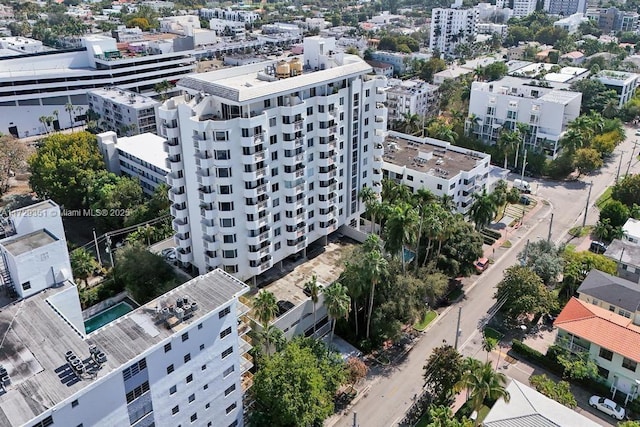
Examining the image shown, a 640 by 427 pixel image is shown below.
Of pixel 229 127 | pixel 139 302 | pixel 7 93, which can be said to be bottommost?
pixel 139 302

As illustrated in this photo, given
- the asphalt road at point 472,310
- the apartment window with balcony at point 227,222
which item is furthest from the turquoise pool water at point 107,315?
the asphalt road at point 472,310

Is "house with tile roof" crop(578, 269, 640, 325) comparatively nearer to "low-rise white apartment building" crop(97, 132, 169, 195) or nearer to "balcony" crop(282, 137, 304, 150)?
"balcony" crop(282, 137, 304, 150)

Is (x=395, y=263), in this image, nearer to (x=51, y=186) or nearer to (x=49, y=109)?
(x=51, y=186)

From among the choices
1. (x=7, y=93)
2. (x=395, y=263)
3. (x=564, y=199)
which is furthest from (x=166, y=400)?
(x=7, y=93)

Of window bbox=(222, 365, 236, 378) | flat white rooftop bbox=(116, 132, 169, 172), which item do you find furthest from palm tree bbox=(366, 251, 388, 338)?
flat white rooftop bbox=(116, 132, 169, 172)

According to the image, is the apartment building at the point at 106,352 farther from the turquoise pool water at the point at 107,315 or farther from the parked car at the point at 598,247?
the parked car at the point at 598,247

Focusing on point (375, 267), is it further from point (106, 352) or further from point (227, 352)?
point (106, 352)
